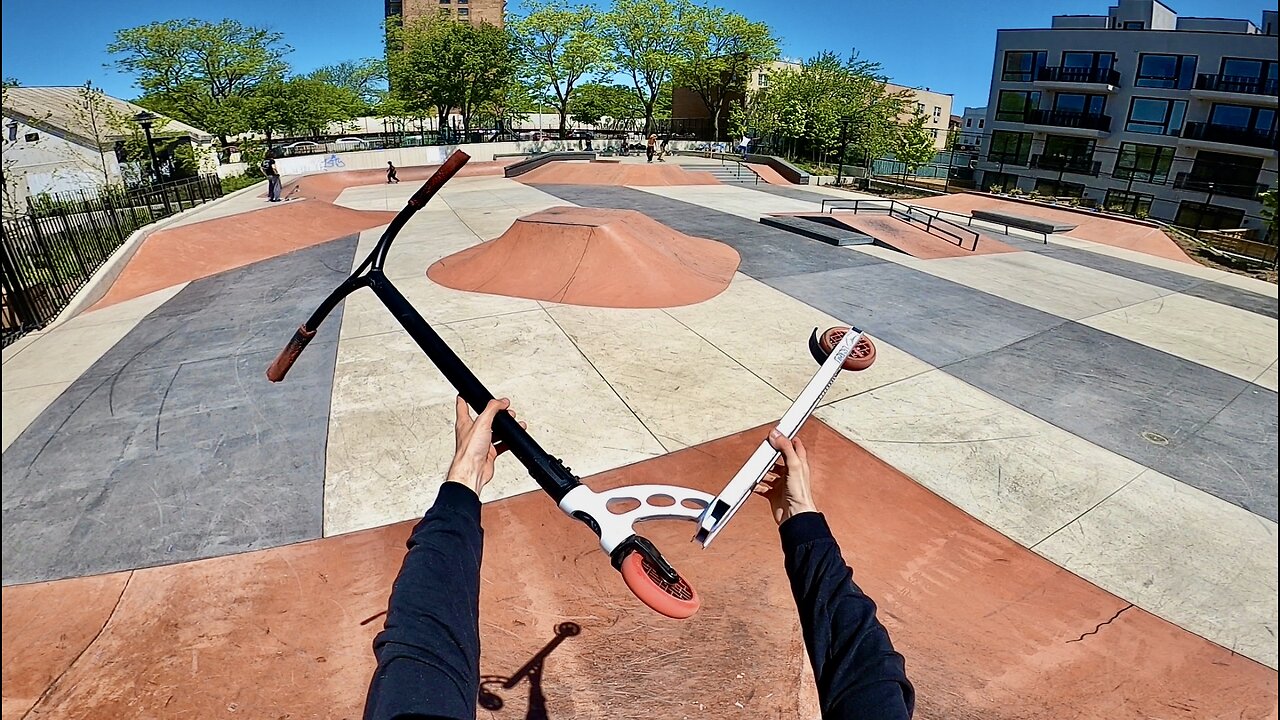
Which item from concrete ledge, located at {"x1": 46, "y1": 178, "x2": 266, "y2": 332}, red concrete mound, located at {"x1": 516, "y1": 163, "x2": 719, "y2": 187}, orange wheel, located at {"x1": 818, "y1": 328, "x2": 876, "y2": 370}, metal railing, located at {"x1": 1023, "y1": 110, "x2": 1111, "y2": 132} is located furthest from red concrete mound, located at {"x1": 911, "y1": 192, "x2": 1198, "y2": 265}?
concrete ledge, located at {"x1": 46, "y1": 178, "x2": 266, "y2": 332}

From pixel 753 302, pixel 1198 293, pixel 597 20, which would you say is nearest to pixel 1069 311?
pixel 1198 293

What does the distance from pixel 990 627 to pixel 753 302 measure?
7400 mm

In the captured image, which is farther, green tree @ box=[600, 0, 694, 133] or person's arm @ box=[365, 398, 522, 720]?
green tree @ box=[600, 0, 694, 133]

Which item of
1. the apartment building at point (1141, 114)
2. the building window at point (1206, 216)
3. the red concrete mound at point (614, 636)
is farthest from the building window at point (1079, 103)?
the red concrete mound at point (614, 636)

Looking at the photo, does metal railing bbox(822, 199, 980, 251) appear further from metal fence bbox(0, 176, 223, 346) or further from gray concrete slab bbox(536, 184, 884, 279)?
metal fence bbox(0, 176, 223, 346)

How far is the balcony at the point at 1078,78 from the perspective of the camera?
36781 millimetres

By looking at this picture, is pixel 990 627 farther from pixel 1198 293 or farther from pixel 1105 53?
pixel 1105 53

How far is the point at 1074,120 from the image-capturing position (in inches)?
1519

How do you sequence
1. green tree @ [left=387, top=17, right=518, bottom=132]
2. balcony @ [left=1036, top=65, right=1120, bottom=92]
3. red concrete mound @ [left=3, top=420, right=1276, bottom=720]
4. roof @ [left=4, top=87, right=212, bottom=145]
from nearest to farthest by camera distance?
1. red concrete mound @ [left=3, top=420, right=1276, bottom=720]
2. roof @ [left=4, top=87, right=212, bottom=145]
3. balcony @ [left=1036, top=65, right=1120, bottom=92]
4. green tree @ [left=387, top=17, right=518, bottom=132]

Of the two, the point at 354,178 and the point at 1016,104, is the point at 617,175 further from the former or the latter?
the point at 1016,104

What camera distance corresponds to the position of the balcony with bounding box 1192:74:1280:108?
32219 millimetres

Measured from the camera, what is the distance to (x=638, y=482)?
5824 millimetres

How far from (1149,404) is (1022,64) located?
43733 mm

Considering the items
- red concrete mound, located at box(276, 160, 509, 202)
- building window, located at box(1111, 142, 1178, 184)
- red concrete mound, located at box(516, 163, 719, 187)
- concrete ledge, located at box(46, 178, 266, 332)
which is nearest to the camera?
concrete ledge, located at box(46, 178, 266, 332)
